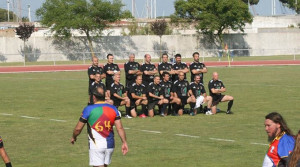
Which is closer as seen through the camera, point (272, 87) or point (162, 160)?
point (162, 160)

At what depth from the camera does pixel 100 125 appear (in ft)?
28.6

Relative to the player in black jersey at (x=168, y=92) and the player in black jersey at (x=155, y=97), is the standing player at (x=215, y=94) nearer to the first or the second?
the player in black jersey at (x=168, y=92)

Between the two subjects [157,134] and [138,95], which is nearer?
[157,134]

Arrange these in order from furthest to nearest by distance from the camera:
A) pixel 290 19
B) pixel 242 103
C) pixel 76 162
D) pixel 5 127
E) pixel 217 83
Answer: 1. pixel 290 19
2. pixel 242 103
3. pixel 217 83
4. pixel 5 127
5. pixel 76 162

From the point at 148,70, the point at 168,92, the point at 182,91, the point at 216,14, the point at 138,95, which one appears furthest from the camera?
the point at 216,14

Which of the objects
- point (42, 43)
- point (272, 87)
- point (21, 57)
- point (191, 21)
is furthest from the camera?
point (191, 21)

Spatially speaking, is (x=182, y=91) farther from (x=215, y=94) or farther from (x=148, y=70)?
(x=148, y=70)

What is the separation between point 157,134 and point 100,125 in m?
6.89

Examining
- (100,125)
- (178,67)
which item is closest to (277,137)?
(100,125)

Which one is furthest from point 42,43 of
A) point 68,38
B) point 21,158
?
point 21,158

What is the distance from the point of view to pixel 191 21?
78.5 meters

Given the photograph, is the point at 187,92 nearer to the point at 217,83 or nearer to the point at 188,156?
the point at 217,83

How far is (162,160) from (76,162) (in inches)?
67.2

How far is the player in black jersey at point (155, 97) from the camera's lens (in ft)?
63.6
